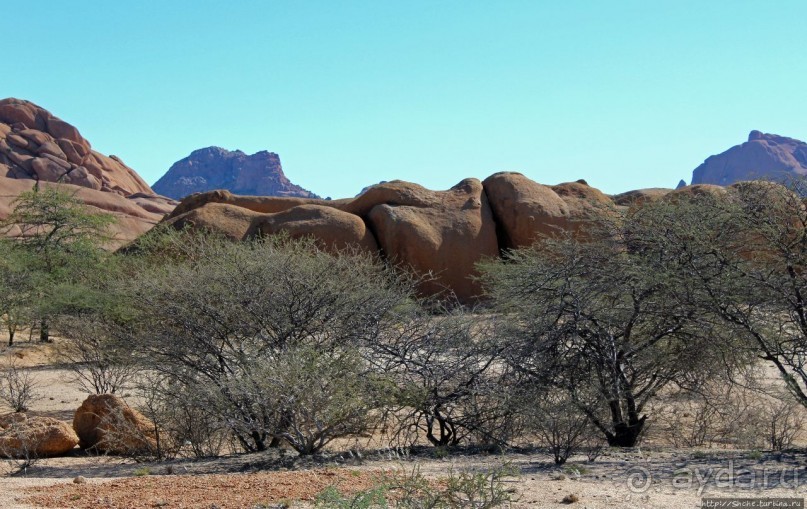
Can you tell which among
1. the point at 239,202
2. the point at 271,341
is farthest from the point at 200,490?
the point at 239,202

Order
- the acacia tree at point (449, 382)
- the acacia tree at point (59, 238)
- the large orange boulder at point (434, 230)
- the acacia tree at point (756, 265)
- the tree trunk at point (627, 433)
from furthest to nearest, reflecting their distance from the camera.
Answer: the large orange boulder at point (434, 230), the acacia tree at point (59, 238), the tree trunk at point (627, 433), the acacia tree at point (449, 382), the acacia tree at point (756, 265)

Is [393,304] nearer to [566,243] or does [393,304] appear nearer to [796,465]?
[566,243]

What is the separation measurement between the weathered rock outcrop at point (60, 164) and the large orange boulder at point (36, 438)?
48.8m

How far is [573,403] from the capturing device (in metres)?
9.28

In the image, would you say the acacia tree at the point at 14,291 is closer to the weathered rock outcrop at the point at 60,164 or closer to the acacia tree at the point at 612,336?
the acacia tree at the point at 612,336

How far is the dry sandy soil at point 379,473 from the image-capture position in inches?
265

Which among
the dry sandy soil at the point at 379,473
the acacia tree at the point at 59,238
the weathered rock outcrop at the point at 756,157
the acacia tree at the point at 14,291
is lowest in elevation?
the dry sandy soil at the point at 379,473

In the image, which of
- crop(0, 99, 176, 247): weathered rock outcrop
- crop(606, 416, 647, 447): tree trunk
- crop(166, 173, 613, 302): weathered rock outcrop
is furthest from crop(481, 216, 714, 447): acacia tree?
crop(0, 99, 176, 247): weathered rock outcrop

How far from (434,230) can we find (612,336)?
1710 centimetres

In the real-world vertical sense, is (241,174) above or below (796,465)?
above

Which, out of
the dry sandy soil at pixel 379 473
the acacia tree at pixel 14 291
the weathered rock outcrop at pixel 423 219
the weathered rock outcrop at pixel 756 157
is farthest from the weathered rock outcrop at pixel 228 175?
the dry sandy soil at pixel 379 473

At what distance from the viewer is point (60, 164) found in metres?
67.9

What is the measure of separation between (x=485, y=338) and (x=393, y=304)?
1375 mm

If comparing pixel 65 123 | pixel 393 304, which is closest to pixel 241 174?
pixel 65 123
